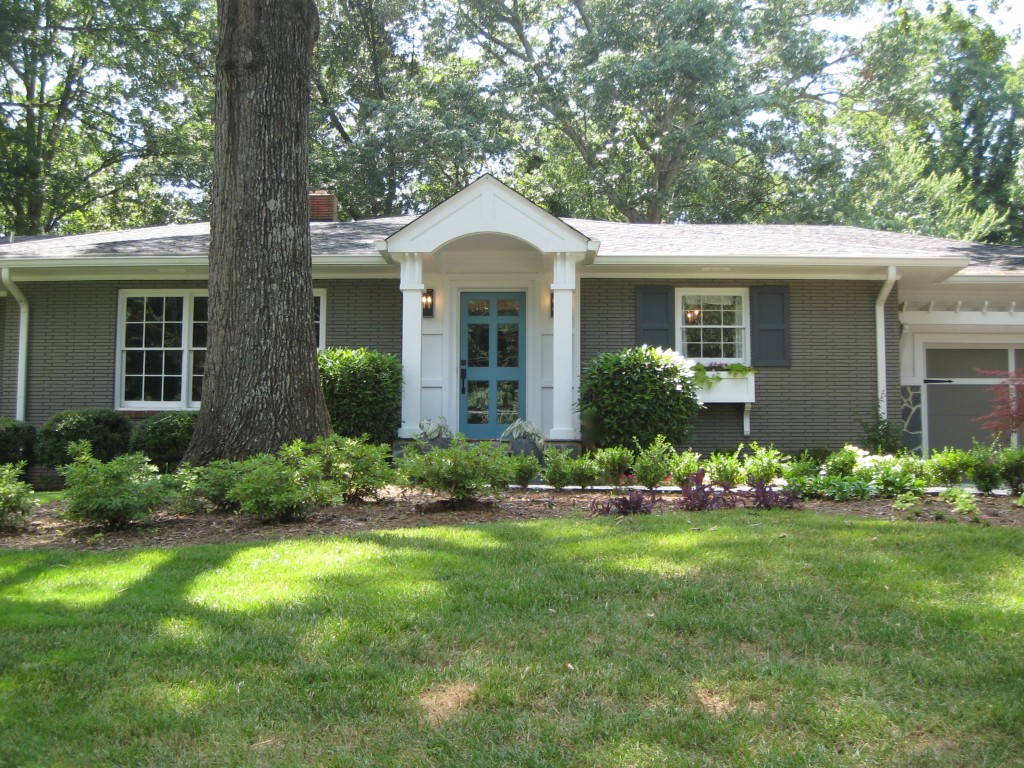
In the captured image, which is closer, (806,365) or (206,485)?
(206,485)

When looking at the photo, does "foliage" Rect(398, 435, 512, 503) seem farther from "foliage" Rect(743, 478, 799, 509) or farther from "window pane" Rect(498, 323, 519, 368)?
"window pane" Rect(498, 323, 519, 368)

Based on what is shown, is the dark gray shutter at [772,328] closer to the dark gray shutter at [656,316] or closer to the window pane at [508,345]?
the dark gray shutter at [656,316]

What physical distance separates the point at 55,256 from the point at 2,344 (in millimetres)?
2141

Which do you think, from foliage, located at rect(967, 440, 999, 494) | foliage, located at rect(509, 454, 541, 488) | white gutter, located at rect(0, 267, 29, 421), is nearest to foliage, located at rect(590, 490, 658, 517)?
foliage, located at rect(509, 454, 541, 488)

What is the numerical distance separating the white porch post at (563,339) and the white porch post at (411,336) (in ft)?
5.65

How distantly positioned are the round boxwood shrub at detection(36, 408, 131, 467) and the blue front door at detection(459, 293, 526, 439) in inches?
183

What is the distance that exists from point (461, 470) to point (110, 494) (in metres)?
2.54

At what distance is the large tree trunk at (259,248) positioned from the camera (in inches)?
290

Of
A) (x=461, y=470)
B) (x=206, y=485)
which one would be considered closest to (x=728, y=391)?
(x=461, y=470)

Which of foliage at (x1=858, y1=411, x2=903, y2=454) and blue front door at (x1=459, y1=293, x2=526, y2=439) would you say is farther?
blue front door at (x1=459, y1=293, x2=526, y2=439)

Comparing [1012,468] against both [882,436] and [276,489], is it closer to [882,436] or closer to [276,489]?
[882,436]

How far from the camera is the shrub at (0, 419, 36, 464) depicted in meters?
11.0

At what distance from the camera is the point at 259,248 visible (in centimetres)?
756

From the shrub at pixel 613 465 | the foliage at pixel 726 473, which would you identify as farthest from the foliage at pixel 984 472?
the shrub at pixel 613 465
